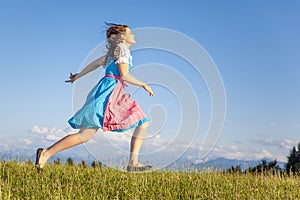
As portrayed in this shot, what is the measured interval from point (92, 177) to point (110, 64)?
190cm

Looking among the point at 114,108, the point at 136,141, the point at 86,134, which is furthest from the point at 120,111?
the point at 86,134

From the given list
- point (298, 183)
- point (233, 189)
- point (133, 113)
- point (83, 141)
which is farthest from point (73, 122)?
point (298, 183)

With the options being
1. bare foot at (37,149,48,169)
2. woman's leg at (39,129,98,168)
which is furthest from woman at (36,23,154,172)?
bare foot at (37,149,48,169)

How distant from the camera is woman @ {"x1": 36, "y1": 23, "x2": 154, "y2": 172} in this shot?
7160 millimetres

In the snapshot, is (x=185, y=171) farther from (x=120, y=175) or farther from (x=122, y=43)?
(x=122, y=43)

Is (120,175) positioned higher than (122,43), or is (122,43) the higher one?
(122,43)

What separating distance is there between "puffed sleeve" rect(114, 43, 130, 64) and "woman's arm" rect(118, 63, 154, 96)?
0.07 m

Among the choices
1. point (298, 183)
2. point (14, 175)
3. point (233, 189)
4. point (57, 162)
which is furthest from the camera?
point (57, 162)

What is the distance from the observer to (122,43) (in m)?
7.45

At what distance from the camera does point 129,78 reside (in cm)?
705

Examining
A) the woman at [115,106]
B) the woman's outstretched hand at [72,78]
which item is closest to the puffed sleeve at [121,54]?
the woman at [115,106]

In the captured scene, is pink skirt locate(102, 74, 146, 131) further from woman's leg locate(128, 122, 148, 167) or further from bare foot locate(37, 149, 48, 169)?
bare foot locate(37, 149, 48, 169)

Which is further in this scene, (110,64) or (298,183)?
(298,183)

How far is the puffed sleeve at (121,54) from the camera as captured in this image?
721 centimetres
